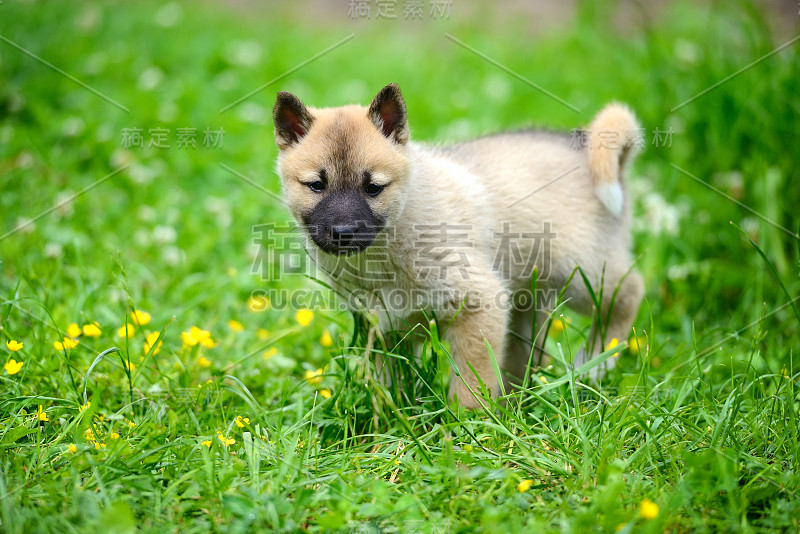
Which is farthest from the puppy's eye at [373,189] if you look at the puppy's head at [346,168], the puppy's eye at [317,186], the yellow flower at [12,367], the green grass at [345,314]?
the yellow flower at [12,367]

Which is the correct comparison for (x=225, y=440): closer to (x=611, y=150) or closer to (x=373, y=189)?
(x=373, y=189)

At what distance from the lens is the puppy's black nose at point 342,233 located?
2.87 m

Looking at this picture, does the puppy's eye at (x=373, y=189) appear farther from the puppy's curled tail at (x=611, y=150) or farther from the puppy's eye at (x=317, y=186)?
the puppy's curled tail at (x=611, y=150)

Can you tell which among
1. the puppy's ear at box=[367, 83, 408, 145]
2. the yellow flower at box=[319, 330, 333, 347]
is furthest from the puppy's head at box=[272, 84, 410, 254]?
the yellow flower at box=[319, 330, 333, 347]

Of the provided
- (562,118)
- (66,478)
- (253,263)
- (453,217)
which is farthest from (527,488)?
(562,118)

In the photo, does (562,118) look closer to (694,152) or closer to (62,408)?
(694,152)

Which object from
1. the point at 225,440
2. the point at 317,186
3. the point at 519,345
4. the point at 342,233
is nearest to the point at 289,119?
the point at 317,186

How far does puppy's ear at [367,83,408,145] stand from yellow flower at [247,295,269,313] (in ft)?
4.76

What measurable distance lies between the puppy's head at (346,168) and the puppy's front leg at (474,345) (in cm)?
61

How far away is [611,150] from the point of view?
3627mm

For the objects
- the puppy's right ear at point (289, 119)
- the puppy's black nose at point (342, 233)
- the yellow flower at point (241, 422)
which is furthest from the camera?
the puppy's right ear at point (289, 119)

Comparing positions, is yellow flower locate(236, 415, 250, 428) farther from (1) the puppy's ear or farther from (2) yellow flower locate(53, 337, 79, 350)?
(1) the puppy's ear

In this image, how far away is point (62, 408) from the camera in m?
2.75

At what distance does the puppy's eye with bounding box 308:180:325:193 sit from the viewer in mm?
3102
